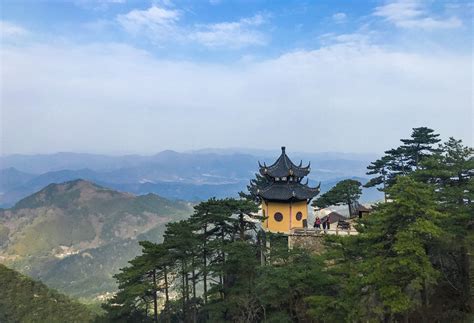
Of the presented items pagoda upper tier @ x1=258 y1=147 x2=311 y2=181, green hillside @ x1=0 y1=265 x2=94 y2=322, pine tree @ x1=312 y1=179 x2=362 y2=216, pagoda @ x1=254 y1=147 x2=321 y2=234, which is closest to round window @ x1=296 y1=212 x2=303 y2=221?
pagoda @ x1=254 y1=147 x2=321 y2=234

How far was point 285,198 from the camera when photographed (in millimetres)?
28906

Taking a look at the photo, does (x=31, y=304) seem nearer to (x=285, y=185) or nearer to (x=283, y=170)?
(x=285, y=185)

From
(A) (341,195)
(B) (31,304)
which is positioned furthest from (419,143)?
(B) (31,304)

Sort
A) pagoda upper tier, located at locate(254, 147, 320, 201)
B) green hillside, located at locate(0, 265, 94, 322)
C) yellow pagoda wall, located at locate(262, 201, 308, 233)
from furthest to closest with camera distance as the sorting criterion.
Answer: green hillside, located at locate(0, 265, 94, 322)
pagoda upper tier, located at locate(254, 147, 320, 201)
yellow pagoda wall, located at locate(262, 201, 308, 233)

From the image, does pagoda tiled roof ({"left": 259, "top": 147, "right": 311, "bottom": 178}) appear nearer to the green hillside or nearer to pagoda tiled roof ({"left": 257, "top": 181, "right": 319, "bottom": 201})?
pagoda tiled roof ({"left": 257, "top": 181, "right": 319, "bottom": 201})

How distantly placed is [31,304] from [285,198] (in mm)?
53119

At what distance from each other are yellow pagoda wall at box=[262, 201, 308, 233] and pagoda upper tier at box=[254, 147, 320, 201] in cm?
57

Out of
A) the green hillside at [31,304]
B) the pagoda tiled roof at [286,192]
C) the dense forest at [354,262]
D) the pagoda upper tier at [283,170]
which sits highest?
the pagoda upper tier at [283,170]

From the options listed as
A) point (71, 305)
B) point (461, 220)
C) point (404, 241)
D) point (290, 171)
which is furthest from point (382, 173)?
point (71, 305)

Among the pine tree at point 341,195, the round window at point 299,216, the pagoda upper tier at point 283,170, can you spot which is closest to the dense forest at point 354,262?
the pine tree at point 341,195

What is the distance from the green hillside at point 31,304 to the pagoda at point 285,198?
3874 centimetres

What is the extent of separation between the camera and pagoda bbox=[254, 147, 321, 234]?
1148 inches

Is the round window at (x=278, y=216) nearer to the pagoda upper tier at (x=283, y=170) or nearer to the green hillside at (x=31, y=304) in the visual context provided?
the pagoda upper tier at (x=283, y=170)

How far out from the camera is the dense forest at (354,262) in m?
14.7
